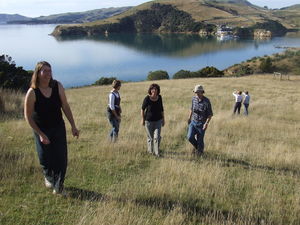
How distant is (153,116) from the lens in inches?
284

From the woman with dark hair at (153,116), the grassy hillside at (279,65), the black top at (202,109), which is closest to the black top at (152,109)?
the woman with dark hair at (153,116)

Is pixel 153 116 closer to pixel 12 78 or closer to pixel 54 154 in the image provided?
pixel 54 154

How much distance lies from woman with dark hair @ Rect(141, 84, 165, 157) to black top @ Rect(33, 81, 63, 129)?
9.61ft

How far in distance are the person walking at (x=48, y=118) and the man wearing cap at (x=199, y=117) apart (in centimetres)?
342

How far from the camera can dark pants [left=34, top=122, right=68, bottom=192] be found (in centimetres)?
456

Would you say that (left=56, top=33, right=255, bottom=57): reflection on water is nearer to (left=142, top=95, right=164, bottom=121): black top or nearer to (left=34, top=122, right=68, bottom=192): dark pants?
(left=142, top=95, right=164, bottom=121): black top

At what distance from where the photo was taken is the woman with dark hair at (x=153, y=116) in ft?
23.5

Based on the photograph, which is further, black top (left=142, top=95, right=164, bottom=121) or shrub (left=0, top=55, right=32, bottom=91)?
shrub (left=0, top=55, right=32, bottom=91)

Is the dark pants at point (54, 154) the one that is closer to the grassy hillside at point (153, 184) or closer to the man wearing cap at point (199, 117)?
the grassy hillside at point (153, 184)

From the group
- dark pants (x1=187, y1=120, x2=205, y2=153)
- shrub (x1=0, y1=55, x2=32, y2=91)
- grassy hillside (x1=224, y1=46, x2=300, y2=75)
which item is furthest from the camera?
grassy hillside (x1=224, y1=46, x2=300, y2=75)

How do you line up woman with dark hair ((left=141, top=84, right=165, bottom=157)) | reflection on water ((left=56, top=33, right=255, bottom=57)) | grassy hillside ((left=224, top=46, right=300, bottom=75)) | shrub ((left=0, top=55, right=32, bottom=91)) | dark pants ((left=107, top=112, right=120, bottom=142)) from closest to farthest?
woman with dark hair ((left=141, top=84, right=165, bottom=157)) < dark pants ((left=107, top=112, right=120, bottom=142)) < shrub ((left=0, top=55, right=32, bottom=91)) < grassy hillside ((left=224, top=46, right=300, bottom=75)) < reflection on water ((left=56, top=33, right=255, bottom=57))

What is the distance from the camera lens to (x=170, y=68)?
79.1 m

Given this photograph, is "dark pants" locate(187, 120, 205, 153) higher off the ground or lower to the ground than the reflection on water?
lower

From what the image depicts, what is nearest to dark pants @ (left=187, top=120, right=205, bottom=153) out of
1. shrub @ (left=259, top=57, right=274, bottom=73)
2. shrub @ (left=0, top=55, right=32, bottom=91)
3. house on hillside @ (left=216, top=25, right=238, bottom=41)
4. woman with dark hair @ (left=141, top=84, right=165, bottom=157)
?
woman with dark hair @ (left=141, top=84, right=165, bottom=157)
